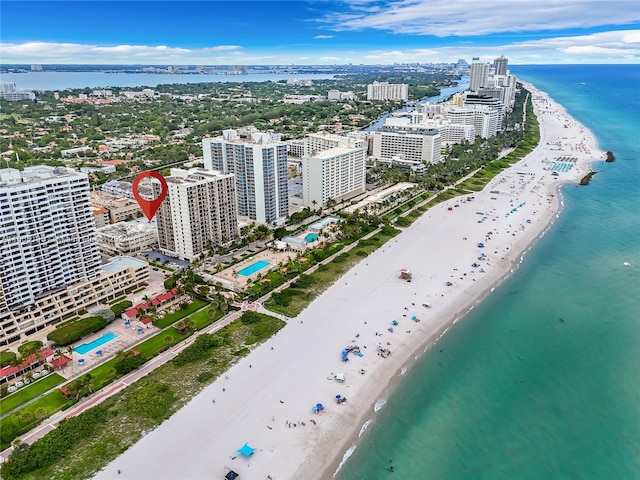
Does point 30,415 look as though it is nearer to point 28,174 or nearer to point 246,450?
point 246,450

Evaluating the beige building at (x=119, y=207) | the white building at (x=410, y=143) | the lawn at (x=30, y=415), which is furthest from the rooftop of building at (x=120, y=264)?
the white building at (x=410, y=143)

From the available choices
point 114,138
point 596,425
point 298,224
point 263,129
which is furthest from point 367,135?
point 596,425

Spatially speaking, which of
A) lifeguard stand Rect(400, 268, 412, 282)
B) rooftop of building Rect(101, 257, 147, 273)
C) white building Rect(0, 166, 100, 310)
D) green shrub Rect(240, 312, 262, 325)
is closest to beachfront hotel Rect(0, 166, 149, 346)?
white building Rect(0, 166, 100, 310)

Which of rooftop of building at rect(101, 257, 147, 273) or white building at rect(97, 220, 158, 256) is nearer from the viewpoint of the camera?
rooftop of building at rect(101, 257, 147, 273)

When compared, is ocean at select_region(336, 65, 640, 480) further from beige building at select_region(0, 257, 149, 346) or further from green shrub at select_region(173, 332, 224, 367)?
beige building at select_region(0, 257, 149, 346)

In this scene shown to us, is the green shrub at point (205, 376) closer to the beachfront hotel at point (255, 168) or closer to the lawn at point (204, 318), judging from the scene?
the lawn at point (204, 318)

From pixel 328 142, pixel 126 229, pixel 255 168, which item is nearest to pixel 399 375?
pixel 255 168
